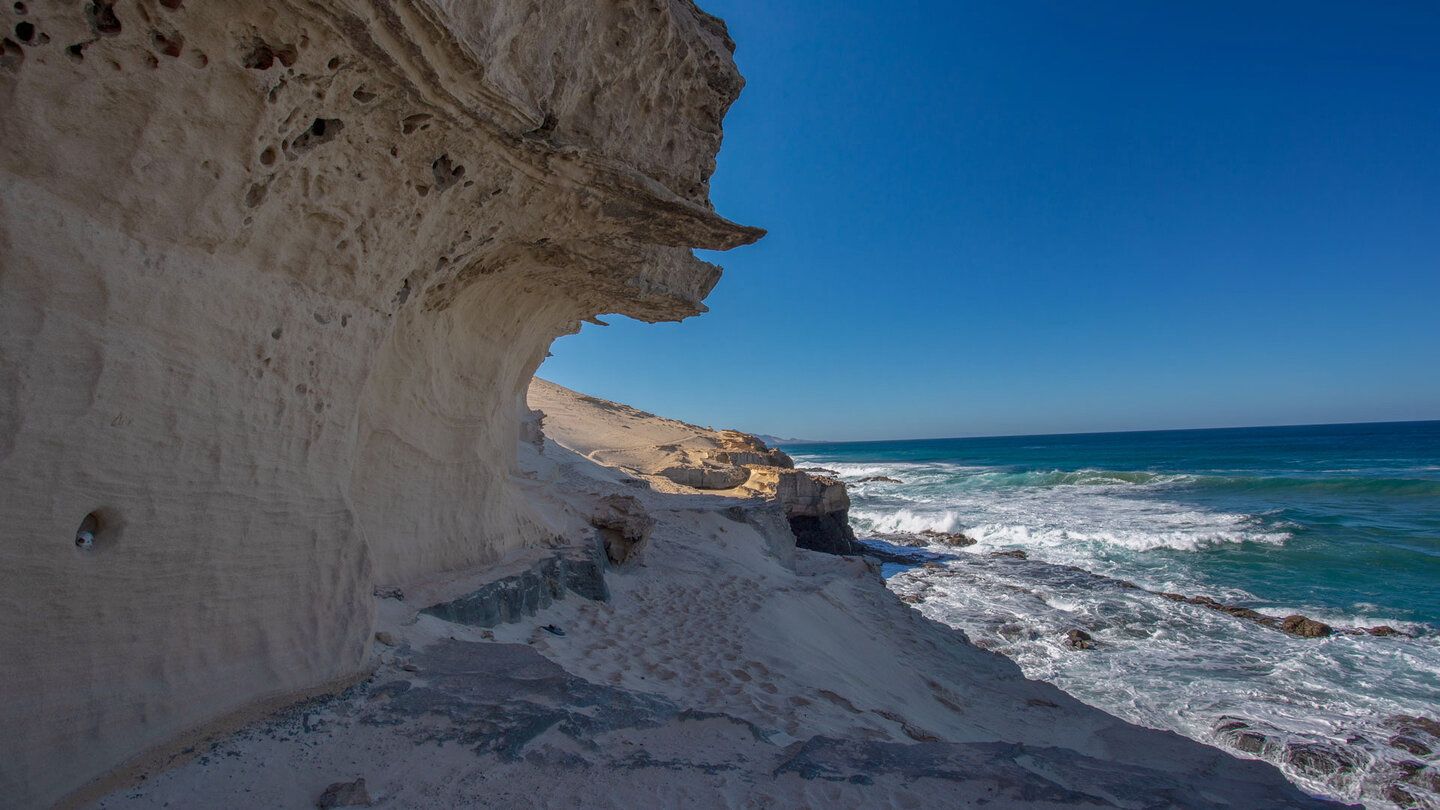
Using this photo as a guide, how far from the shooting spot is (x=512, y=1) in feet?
11.4

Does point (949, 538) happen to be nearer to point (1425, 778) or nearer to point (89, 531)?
point (1425, 778)

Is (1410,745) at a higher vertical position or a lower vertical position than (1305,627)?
lower

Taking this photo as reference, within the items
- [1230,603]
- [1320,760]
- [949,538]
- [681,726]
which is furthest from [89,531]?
[949,538]

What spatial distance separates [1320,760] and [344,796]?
8507 millimetres

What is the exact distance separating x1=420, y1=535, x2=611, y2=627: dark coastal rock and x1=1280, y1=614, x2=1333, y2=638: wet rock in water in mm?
10790

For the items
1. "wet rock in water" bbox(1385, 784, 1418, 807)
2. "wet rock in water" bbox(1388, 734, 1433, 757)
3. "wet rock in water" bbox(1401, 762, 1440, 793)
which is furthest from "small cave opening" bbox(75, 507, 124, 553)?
"wet rock in water" bbox(1388, 734, 1433, 757)

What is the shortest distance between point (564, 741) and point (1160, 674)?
857 cm

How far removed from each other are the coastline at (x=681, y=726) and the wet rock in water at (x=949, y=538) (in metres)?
11.3

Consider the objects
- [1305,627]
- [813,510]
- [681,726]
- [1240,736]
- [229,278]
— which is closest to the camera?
[229,278]

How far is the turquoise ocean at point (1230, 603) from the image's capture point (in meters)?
6.77

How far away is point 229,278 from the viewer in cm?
298

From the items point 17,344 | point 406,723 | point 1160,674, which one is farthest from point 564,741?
point 1160,674

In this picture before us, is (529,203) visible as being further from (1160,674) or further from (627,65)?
(1160,674)

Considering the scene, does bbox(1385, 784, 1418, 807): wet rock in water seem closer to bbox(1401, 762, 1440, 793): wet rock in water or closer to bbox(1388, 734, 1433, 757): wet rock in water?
bbox(1401, 762, 1440, 793): wet rock in water
